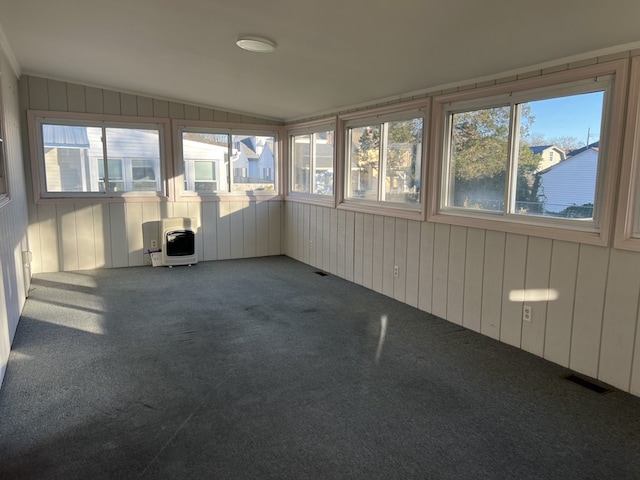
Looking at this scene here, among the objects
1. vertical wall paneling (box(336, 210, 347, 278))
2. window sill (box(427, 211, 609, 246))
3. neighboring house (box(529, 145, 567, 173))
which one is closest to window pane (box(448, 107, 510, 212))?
window sill (box(427, 211, 609, 246))

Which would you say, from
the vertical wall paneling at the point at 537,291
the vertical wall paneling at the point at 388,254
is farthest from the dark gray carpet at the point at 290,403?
the vertical wall paneling at the point at 388,254

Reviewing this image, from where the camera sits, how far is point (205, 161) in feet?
21.3

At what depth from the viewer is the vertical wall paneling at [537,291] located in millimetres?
3117

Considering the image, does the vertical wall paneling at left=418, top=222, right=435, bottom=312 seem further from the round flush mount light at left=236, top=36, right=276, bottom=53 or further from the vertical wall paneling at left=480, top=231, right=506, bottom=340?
the round flush mount light at left=236, top=36, right=276, bottom=53

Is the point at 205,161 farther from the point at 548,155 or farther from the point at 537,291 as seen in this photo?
the point at 537,291

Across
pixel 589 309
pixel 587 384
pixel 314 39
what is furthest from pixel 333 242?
pixel 587 384

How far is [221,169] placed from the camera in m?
6.63

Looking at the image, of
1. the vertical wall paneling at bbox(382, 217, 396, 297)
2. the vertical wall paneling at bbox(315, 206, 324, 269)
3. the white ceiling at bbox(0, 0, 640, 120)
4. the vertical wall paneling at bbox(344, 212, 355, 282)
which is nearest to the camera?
the white ceiling at bbox(0, 0, 640, 120)

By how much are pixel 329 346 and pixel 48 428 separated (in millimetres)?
1839

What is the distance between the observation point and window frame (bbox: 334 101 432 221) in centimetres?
415

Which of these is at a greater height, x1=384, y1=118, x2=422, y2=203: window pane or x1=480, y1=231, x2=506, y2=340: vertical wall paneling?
x1=384, y1=118, x2=422, y2=203: window pane

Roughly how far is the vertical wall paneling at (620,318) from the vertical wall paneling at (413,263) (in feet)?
5.84

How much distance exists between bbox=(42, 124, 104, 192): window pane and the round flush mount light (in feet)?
11.2

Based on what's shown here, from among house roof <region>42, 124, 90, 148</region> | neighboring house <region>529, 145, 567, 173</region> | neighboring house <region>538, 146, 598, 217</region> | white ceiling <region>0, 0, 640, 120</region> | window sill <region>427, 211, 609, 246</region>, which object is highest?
white ceiling <region>0, 0, 640, 120</region>
